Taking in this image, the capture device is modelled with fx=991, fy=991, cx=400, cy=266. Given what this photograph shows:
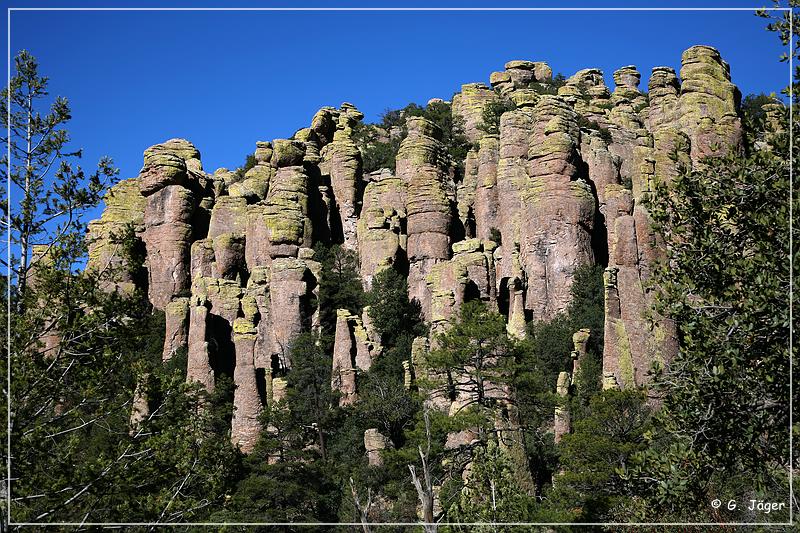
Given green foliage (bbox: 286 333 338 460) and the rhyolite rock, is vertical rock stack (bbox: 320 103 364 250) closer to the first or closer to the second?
green foliage (bbox: 286 333 338 460)

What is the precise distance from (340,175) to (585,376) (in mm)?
29975

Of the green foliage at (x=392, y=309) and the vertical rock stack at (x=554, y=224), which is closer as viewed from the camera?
the vertical rock stack at (x=554, y=224)

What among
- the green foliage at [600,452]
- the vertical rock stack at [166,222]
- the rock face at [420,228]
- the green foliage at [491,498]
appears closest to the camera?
the green foliage at [491,498]

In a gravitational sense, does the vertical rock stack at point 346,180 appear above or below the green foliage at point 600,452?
above

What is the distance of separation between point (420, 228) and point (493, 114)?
2302 centimetres

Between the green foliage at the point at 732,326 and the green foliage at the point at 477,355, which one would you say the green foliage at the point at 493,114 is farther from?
the green foliage at the point at 732,326

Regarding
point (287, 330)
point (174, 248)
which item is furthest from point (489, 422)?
point (174, 248)

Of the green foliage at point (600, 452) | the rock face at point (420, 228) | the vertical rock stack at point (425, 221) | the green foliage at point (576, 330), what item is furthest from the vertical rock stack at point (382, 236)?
the green foliage at point (600, 452)

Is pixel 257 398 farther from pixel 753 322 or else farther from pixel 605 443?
pixel 753 322

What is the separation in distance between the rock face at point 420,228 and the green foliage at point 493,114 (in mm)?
5844

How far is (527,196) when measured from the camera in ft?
179

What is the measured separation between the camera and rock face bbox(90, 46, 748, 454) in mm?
45844

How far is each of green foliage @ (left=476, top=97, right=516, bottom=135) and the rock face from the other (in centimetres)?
584

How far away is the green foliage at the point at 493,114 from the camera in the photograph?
248 feet
